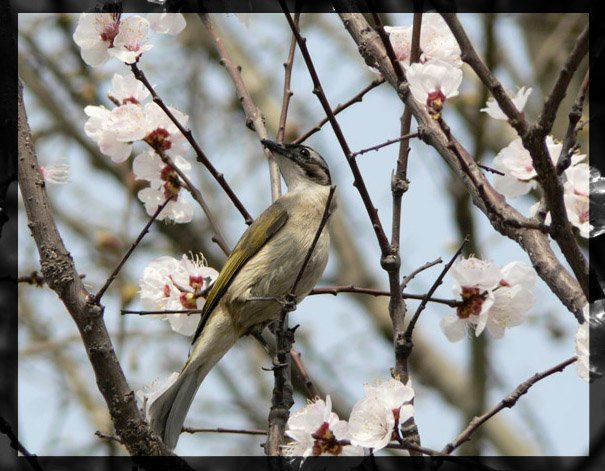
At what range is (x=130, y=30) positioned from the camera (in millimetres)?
3279

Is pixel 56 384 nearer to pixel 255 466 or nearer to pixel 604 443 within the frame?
pixel 255 466

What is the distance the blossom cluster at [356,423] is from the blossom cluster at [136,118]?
150cm

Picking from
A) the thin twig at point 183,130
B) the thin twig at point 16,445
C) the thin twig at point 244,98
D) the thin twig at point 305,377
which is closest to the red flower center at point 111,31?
the thin twig at point 183,130

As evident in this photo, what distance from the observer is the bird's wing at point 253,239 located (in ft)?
13.6

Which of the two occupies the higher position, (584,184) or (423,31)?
(423,31)

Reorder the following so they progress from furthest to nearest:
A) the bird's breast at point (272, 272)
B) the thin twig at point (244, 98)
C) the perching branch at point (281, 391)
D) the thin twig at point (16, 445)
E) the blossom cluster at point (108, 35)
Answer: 1. the bird's breast at point (272, 272)
2. the thin twig at point (244, 98)
3. the blossom cluster at point (108, 35)
4. the perching branch at point (281, 391)
5. the thin twig at point (16, 445)

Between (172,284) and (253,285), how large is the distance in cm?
64

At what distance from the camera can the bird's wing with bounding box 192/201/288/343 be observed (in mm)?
4133

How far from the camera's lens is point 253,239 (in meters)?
4.26

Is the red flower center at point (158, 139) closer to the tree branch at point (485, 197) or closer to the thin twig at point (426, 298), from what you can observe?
the tree branch at point (485, 197)

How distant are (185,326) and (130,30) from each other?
144cm

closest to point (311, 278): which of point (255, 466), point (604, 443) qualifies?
point (255, 466)

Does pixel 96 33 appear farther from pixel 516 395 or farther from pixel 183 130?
pixel 516 395

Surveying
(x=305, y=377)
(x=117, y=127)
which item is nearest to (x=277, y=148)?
(x=117, y=127)
